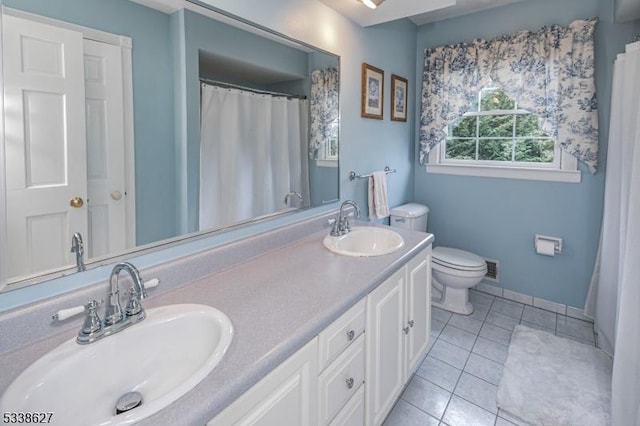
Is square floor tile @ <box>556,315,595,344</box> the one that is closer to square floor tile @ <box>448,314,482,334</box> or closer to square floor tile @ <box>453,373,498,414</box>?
square floor tile @ <box>448,314,482,334</box>

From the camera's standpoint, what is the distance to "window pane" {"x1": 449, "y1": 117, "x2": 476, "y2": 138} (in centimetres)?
287

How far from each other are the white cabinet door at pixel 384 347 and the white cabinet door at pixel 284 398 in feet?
1.22

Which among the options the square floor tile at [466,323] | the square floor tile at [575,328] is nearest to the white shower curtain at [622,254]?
the square floor tile at [575,328]

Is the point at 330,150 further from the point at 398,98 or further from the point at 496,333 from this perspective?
the point at 496,333

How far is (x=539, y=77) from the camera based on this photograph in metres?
2.41

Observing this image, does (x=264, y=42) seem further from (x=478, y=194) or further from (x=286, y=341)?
(x=478, y=194)

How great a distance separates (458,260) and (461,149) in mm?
1008

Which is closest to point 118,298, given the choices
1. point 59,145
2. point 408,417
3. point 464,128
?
point 59,145

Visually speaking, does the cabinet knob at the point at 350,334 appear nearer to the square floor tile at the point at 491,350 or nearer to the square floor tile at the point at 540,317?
the square floor tile at the point at 491,350

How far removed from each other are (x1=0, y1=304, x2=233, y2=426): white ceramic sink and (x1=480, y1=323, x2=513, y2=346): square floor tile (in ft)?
6.62

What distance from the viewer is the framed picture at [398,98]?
265 centimetres

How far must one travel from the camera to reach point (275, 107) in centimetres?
170

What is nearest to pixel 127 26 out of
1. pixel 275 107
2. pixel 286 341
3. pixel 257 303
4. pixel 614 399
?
pixel 275 107

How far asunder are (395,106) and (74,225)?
7.58ft
